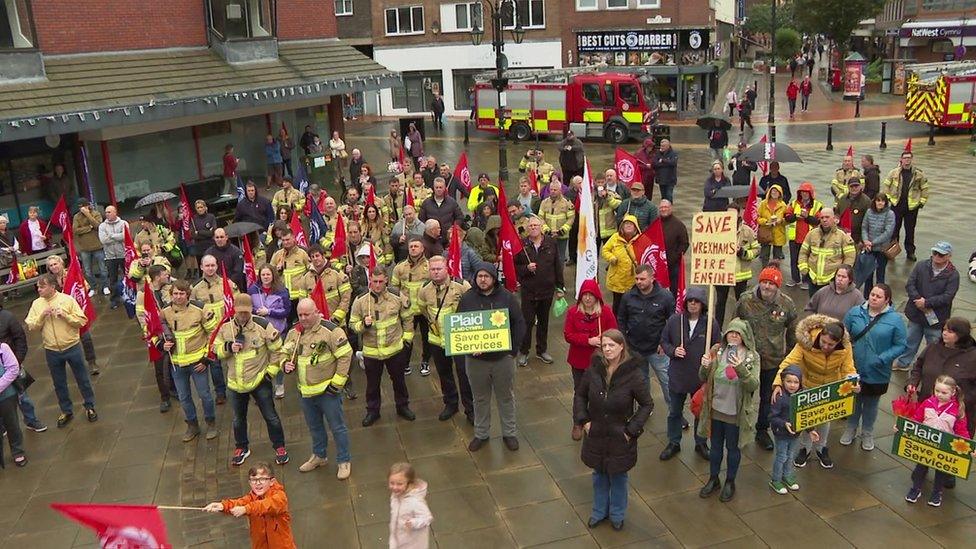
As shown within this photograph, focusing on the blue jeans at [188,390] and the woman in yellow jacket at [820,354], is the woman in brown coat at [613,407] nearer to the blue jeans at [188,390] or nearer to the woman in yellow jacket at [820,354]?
the woman in yellow jacket at [820,354]

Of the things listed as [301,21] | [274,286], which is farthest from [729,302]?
[301,21]

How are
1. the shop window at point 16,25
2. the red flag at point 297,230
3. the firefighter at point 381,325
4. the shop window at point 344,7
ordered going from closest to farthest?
1. the firefighter at point 381,325
2. the red flag at point 297,230
3. the shop window at point 16,25
4. the shop window at point 344,7

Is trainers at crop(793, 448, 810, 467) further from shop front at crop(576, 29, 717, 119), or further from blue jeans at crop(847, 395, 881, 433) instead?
shop front at crop(576, 29, 717, 119)

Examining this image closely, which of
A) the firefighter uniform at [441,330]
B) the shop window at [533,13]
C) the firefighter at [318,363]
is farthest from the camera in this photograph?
the shop window at [533,13]

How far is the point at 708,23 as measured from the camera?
36.8m

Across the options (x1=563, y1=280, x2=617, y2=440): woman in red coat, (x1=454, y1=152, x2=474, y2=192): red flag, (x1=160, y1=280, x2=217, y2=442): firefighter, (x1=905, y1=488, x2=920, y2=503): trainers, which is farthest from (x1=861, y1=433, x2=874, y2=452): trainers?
(x1=454, y1=152, x2=474, y2=192): red flag

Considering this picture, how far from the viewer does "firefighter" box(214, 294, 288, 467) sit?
7.58 m

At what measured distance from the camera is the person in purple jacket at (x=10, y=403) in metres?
8.12

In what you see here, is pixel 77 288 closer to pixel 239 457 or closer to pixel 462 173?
pixel 239 457

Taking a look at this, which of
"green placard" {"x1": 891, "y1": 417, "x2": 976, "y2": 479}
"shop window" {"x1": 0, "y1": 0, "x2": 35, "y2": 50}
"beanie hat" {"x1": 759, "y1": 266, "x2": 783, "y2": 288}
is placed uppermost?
"shop window" {"x1": 0, "y1": 0, "x2": 35, "y2": 50}

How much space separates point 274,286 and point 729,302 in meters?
6.58

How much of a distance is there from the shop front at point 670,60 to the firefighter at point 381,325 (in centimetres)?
2939

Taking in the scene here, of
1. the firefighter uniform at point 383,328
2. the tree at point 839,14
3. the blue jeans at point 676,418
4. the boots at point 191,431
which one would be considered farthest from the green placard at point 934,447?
the tree at point 839,14

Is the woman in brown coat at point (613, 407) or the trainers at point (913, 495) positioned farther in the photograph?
the trainers at point (913, 495)
